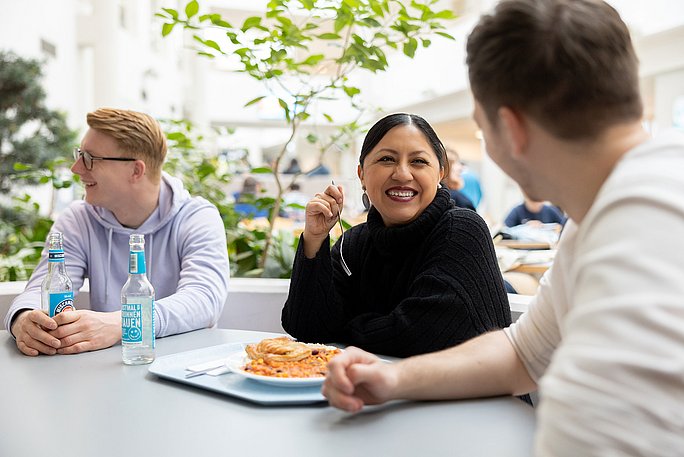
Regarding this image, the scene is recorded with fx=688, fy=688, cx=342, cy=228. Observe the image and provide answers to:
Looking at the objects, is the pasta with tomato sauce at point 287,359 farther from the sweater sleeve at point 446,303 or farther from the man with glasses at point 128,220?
the man with glasses at point 128,220

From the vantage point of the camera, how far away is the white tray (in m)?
1.15

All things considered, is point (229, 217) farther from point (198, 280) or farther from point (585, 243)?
point (585, 243)

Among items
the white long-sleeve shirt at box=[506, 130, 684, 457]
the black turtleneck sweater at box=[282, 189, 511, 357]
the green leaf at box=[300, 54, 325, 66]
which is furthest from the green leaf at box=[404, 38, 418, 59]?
the white long-sleeve shirt at box=[506, 130, 684, 457]

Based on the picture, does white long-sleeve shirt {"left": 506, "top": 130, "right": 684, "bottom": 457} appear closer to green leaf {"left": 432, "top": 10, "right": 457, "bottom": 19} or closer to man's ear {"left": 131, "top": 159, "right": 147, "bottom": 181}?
man's ear {"left": 131, "top": 159, "right": 147, "bottom": 181}

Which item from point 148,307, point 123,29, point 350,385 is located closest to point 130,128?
point 148,307

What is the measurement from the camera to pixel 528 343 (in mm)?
1181

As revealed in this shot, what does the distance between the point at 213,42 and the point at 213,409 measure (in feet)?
5.79

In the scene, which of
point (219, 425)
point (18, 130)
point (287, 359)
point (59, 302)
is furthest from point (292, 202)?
point (18, 130)

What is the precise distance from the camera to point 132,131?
2107mm

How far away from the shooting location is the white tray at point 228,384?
115 cm

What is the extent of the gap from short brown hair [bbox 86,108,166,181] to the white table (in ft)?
3.14

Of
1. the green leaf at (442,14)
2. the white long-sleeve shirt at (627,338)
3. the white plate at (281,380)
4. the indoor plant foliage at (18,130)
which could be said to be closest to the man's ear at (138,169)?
the white plate at (281,380)

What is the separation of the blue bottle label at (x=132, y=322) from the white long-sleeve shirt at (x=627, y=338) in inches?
36.8

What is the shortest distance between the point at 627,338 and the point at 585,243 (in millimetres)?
138
